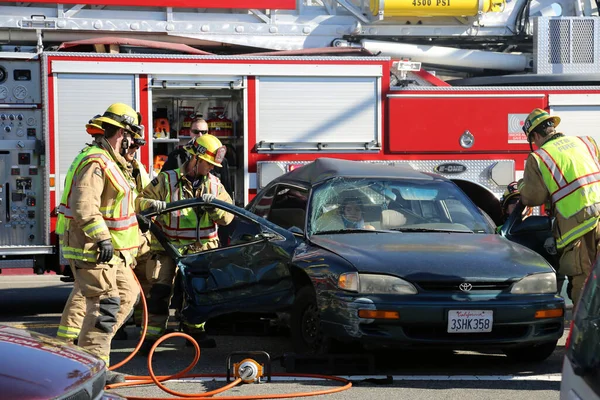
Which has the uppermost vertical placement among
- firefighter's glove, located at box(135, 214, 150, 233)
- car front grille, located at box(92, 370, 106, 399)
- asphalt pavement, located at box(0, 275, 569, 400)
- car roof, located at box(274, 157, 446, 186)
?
car roof, located at box(274, 157, 446, 186)

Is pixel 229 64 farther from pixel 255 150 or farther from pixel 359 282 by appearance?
pixel 359 282

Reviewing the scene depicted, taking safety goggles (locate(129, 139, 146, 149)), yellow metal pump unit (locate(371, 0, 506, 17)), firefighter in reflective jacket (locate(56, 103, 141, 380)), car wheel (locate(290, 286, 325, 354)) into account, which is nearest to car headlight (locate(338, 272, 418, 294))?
car wheel (locate(290, 286, 325, 354))

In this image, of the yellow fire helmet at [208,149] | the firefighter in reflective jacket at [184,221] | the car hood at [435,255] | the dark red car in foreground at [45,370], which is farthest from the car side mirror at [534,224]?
the dark red car in foreground at [45,370]

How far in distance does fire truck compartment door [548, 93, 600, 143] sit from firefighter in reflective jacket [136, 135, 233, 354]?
4.53 metres

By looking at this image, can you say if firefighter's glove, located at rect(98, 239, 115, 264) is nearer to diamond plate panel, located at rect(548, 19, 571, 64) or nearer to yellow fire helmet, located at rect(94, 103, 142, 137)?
yellow fire helmet, located at rect(94, 103, 142, 137)

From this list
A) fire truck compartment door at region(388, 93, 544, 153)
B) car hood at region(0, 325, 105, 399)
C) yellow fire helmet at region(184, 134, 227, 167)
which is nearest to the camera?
car hood at region(0, 325, 105, 399)

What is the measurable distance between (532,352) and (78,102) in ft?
17.0

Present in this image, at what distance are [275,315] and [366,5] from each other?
5400mm

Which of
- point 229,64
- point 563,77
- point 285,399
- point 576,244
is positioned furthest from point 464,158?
point 285,399

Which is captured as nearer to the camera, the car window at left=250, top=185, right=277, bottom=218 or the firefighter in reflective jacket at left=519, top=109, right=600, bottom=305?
the firefighter in reflective jacket at left=519, top=109, right=600, bottom=305

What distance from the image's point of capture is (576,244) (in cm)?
749

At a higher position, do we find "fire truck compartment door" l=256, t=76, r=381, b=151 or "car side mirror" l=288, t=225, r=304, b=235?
"fire truck compartment door" l=256, t=76, r=381, b=151

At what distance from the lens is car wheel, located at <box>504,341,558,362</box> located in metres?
7.14

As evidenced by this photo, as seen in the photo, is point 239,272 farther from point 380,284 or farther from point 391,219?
point 380,284
